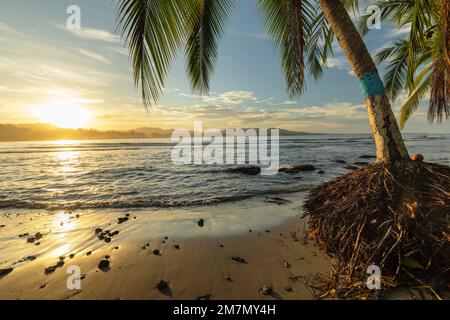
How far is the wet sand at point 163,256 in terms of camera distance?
2.82 m

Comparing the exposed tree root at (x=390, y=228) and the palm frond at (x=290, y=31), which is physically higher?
the palm frond at (x=290, y=31)

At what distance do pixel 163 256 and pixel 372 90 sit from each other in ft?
13.5

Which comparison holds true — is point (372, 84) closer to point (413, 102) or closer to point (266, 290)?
point (266, 290)

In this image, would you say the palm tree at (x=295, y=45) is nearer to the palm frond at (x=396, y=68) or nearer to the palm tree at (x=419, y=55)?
the palm tree at (x=419, y=55)

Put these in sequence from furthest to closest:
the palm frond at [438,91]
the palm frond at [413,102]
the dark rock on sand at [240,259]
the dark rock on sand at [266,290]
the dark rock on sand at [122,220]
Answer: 1. the palm frond at [413,102]
2. the dark rock on sand at [122,220]
3. the palm frond at [438,91]
4. the dark rock on sand at [240,259]
5. the dark rock on sand at [266,290]

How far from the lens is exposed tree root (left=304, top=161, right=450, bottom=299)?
2.46 meters

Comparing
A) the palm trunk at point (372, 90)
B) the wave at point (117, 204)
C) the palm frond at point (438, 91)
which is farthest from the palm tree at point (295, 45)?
the wave at point (117, 204)

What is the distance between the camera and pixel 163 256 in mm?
3656

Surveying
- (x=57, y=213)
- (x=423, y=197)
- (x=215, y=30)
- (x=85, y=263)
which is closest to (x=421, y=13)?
(x=423, y=197)

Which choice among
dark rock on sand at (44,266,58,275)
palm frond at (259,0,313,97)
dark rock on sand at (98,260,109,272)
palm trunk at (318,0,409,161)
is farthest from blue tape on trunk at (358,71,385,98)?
dark rock on sand at (44,266,58,275)

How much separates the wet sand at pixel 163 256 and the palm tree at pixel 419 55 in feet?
11.6

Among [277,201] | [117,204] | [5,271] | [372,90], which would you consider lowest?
[5,271]

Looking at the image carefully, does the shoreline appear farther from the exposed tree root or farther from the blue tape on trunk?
the blue tape on trunk

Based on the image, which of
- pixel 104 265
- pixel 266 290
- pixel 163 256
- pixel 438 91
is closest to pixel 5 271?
pixel 104 265
